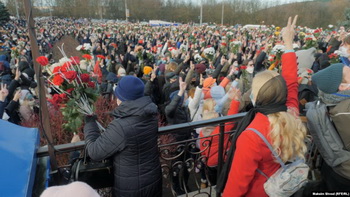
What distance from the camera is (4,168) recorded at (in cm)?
140

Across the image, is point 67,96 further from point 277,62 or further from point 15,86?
point 277,62

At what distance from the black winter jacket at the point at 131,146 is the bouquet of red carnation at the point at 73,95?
150 millimetres

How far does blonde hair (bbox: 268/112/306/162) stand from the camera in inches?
→ 62.1

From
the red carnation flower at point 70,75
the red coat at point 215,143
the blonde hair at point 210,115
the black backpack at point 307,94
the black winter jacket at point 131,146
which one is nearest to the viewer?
the black winter jacket at point 131,146

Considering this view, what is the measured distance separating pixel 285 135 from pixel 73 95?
1.72 metres

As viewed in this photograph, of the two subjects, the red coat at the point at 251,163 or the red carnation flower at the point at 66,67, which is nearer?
the red coat at the point at 251,163

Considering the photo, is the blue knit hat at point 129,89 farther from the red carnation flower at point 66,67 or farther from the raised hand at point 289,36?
the raised hand at point 289,36

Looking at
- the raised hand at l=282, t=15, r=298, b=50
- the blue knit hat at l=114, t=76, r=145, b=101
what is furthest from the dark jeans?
the blue knit hat at l=114, t=76, r=145, b=101

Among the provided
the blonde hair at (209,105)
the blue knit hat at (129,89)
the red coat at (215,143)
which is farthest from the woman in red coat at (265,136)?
the blonde hair at (209,105)

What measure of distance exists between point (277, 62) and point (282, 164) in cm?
418

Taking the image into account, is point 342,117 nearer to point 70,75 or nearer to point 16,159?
point 70,75

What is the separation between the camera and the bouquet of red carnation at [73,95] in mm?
2072

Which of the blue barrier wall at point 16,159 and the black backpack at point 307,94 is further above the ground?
the blue barrier wall at point 16,159

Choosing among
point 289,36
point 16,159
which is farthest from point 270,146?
point 16,159
